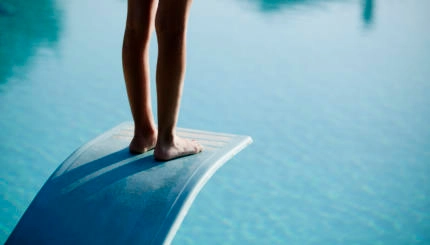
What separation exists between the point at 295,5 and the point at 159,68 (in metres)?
7.83

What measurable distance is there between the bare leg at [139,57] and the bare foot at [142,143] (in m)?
0.03

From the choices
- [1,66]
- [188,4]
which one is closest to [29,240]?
[188,4]

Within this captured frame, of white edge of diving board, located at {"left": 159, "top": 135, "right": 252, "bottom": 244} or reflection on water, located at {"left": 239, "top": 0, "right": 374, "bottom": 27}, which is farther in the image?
reflection on water, located at {"left": 239, "top": 0, "right": 374, "bottom": 27}

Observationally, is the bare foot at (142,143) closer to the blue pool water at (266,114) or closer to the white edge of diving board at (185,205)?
the white edge of diving board at (185,205)

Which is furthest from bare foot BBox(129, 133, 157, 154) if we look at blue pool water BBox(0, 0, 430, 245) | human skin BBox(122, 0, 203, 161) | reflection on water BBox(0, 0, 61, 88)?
reflection on water BBox(0, 0, 61, 88)

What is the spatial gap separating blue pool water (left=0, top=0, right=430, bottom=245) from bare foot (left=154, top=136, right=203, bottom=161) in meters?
1.02

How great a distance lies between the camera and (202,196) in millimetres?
3297

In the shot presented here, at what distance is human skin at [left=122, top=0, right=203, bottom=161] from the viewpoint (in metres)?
1.70

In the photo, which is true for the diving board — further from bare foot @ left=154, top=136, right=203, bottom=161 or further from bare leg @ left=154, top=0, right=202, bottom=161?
bare leg @ left=154, top=0, right=202, bottom=161

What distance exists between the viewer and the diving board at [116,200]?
5.67 feet

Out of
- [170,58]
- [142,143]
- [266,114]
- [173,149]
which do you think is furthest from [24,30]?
[170,58]

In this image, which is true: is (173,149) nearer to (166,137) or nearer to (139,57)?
(166,137)

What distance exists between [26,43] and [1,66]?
2.71ft

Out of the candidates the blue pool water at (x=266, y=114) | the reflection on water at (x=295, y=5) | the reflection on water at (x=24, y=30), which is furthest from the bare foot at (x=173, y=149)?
the reflection on water at (x=295, y=5)
